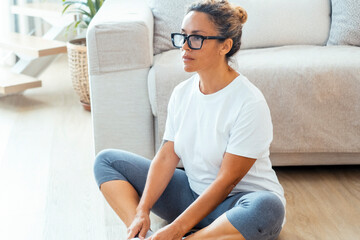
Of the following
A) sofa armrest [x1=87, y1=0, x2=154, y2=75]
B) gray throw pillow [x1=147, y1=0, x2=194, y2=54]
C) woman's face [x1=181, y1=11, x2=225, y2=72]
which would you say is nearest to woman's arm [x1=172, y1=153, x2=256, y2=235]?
woman's face [x1=181, y1=11, x2=225, y2=72]

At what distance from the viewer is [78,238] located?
1750mm

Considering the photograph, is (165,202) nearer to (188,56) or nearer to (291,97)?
(188,56)

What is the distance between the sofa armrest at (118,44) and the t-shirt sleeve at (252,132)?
737 mm

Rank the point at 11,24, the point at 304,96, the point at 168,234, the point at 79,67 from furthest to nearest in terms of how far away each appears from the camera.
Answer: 1. the point at 11,24
2. the point at 79,67
3. the point at 304,96
4. the point at 168,234

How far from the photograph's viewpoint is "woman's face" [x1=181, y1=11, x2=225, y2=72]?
1.48m

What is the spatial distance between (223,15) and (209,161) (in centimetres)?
41

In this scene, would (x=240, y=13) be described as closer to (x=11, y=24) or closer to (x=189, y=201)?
(x=189, y=201)

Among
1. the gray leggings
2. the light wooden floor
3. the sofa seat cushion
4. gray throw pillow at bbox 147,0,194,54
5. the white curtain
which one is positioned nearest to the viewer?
the gray leggings

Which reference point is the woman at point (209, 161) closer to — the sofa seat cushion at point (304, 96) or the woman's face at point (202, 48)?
the woman's face at point (202, 48)

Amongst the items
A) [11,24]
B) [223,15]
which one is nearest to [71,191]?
[223,15]

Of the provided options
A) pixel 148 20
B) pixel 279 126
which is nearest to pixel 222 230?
pixel 279 126

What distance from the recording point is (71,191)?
2080 millimetres

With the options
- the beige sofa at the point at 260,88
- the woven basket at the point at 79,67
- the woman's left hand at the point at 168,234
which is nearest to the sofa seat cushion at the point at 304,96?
the beige sofa at the point at 260,88

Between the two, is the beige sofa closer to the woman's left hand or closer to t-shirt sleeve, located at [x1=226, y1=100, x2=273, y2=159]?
t-shirt sleeve, located at [x1=226, y1=100, x2=273, y2=159]
